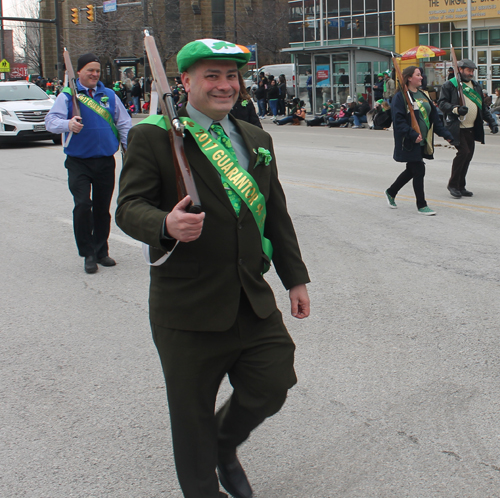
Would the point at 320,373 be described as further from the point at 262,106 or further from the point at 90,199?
the point at 262,106

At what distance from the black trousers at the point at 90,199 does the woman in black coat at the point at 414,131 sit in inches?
149

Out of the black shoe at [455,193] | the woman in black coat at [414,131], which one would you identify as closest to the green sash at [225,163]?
the woman in black coat at [414,131]

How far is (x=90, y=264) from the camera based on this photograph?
→ 6941 mm

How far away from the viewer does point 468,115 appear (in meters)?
10.0

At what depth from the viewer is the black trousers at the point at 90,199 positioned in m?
6.70

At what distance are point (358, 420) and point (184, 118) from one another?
1945 mm

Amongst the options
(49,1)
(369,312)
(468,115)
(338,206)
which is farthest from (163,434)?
(49,1)

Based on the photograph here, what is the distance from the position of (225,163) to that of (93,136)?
4340mm

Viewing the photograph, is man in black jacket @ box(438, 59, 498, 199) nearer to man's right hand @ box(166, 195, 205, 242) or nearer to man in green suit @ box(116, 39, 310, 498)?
man in green suit @ box(116, 39, 310, 498)

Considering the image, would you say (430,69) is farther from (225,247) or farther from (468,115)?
(225,247)

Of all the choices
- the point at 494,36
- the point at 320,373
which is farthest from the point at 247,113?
the point at 494,36

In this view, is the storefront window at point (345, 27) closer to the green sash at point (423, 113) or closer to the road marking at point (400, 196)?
the road marking at point (400, 196)

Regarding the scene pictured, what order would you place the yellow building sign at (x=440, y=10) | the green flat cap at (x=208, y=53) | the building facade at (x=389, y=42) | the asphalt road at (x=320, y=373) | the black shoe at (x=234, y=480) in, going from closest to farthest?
the green flat cap at (x=208, y=53), the black shoe at (x=234, y=480), the asphalt road at (x=320, y=373), the building facade at (x=389, y=42), the yellow building sign at (x=440, y=10)

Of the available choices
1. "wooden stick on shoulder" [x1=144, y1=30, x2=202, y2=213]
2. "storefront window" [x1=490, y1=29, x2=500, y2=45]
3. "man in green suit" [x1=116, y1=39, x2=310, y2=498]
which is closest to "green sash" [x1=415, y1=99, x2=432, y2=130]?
"man in green suit" [x1=116, y1=39, x2=310, y2=498]
